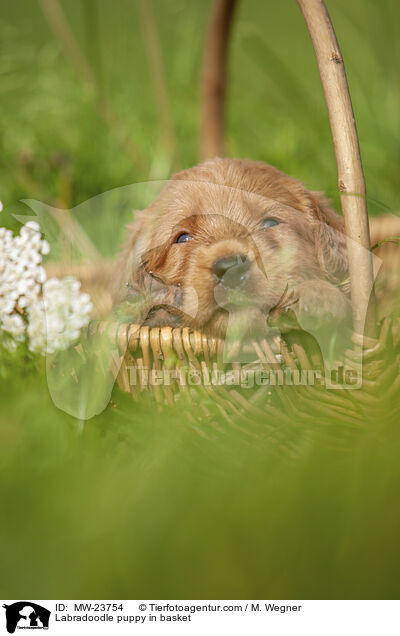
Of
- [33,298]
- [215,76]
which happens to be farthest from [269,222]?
[215,76]

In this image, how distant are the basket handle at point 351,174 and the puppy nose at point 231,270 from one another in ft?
0.81

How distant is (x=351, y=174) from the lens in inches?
46.5

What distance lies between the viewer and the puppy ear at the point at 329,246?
1.47m

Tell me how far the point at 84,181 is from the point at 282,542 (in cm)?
222

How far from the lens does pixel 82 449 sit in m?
1.15

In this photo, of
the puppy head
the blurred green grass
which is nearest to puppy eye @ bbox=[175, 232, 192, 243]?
the puppy head

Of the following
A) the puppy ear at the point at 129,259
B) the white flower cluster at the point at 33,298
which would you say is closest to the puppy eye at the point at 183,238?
the puppy ear at the point at 129,259

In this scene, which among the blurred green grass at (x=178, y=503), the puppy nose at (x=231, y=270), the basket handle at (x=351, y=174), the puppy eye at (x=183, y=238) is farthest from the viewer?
the puppy eye at (x=183, y=238)

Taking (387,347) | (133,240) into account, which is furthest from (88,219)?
(387,347)

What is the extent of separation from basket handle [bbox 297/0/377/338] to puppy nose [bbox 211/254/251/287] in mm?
246

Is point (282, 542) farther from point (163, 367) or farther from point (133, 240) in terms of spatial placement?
point (133, 240)

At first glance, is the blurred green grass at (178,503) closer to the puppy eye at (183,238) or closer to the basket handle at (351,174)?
the basket handle at (351,174)
